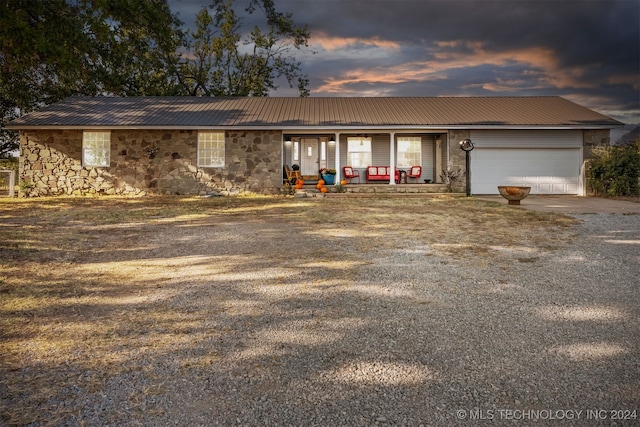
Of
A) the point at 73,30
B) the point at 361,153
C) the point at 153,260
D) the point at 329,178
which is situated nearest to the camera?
the point at 153,260

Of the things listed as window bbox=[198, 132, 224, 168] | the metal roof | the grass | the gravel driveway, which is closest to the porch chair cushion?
the metal roof

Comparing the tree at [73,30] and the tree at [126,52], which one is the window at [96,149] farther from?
the tree at [73,30]

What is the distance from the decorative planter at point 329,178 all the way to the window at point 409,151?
3.55 m

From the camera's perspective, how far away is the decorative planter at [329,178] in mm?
18594

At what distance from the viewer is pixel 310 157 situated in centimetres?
2075

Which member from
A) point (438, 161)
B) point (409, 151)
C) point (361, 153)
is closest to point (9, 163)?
point (361, 153)

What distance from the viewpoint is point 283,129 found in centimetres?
1758

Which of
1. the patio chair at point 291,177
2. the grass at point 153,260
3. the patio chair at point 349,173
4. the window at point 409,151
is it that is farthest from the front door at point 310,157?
the grass at point 153,260

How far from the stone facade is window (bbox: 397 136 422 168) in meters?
5.92

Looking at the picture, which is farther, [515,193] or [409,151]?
[409,151]

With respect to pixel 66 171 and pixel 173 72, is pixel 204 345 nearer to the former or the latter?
pixel 66 171

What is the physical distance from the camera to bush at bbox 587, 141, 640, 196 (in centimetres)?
1675

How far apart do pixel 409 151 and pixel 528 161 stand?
505cm

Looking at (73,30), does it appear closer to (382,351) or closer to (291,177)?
(291,177)
